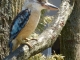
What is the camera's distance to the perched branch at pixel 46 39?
5.07ft

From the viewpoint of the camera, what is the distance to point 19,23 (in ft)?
5.75

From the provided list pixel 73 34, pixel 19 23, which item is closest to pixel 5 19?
pixel 19 23

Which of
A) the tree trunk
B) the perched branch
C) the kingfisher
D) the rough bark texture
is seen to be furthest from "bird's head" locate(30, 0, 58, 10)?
the rough bark texture

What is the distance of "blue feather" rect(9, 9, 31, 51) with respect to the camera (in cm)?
173

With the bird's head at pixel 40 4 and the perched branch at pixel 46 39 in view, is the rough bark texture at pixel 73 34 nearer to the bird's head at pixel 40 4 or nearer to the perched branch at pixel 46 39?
the perched branch at pixel 46 39

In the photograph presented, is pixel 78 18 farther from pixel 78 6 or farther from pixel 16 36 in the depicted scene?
pixel 16 36

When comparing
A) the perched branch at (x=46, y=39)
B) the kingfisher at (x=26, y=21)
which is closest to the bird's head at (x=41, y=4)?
the kingfisher at (x=26, y=21)

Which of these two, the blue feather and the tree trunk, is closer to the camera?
the blue feather

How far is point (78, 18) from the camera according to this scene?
8.09 ft

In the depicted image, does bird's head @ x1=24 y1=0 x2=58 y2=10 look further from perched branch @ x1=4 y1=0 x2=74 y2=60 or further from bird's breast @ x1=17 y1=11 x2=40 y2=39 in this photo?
perched branch @ x1=4 y1=0 x2=74 y2=60

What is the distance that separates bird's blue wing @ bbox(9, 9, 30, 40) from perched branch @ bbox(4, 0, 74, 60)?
3.9 inches

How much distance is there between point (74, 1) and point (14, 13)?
0.57 meters

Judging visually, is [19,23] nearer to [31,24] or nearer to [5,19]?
[31,24]

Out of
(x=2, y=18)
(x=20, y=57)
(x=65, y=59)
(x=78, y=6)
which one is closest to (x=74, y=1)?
(x=78, y=6)
